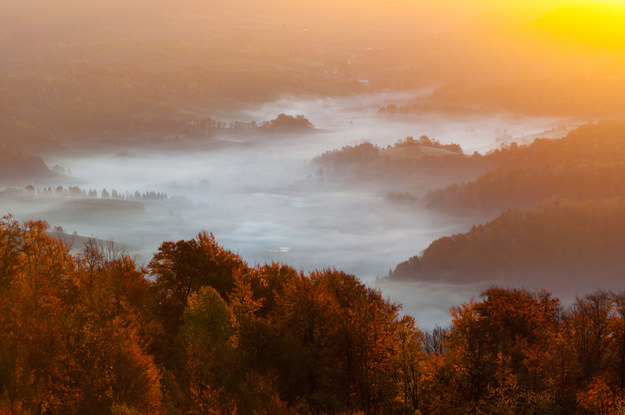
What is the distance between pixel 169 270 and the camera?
7681cm

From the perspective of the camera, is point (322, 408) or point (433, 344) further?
point (433, 344)

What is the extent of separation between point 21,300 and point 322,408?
2365 centimetres

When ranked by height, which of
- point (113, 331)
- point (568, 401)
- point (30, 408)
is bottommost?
point (568, 401)

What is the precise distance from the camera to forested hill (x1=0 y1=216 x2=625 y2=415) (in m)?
45.0

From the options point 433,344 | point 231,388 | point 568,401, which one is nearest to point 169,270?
point 231,388

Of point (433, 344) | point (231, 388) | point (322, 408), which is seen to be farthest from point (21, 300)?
point (433, 344)

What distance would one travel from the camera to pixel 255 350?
189ft

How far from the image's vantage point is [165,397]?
4894 centimetres

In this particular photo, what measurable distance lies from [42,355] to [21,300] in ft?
25.0

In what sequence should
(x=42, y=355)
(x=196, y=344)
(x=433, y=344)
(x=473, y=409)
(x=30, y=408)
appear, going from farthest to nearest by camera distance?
(x=433, y=344) < (x=196, y=344) < (x=473, y=409) < (x=42, y=355) < (x=30, y=408)

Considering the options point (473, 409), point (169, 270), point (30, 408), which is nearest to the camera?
point (30, 408)

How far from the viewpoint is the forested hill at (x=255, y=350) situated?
4503 centimetres

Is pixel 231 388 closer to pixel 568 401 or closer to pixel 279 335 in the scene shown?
pixel 279 335

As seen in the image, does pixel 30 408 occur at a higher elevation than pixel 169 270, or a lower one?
lower
